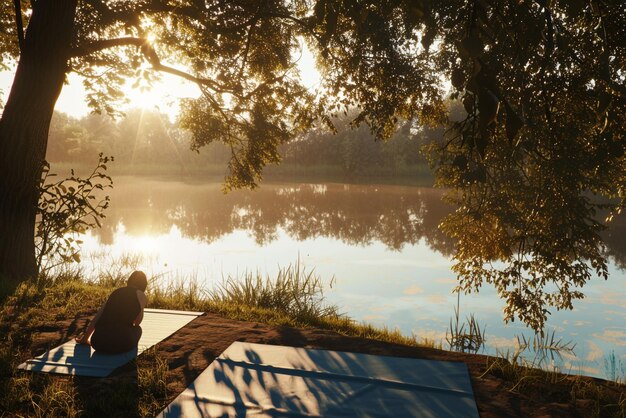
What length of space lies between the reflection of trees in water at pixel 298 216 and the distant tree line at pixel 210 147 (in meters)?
9.12

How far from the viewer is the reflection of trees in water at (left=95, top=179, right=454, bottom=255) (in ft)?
70.3

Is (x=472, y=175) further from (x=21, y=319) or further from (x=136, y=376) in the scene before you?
(x=21, y=319)

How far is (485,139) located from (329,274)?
501 inches

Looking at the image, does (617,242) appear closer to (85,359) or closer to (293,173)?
(85,359)

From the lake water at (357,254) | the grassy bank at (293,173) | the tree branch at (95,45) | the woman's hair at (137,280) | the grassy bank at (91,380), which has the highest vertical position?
the tree branch at (95,45)

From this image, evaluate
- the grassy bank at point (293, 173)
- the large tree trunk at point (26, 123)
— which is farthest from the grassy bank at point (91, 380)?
the grassy bank at point (293, 173)

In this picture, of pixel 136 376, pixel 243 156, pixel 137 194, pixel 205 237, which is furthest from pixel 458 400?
pixel 137 194

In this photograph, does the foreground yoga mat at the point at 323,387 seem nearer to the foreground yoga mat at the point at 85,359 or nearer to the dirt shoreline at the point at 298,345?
the dirt shoreline at the point at 298,345

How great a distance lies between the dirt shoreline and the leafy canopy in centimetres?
221

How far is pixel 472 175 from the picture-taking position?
229 cm

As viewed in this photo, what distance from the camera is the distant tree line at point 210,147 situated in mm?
55750

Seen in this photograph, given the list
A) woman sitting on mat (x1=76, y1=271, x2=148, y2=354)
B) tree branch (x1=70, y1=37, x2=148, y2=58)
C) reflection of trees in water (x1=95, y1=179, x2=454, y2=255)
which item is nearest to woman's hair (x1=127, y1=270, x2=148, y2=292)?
woman sitting on mat (x1=76, y1=271, x2=148, y2=354)

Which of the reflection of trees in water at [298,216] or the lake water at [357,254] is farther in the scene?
the reflection of trees in water at [298,216]

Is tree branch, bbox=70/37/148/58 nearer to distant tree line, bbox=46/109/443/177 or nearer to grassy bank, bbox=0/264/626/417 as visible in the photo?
grassy bank, bbox=0/264/626/417
